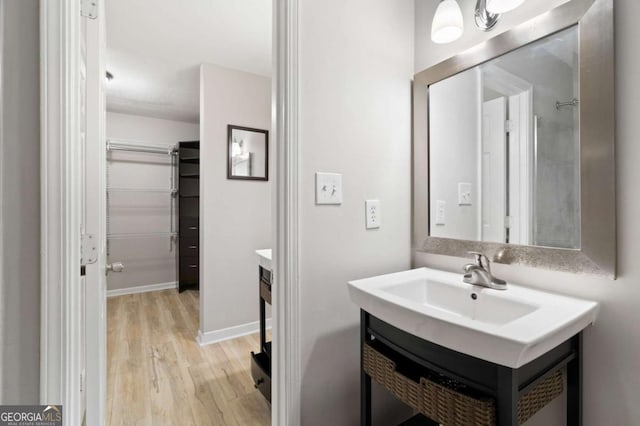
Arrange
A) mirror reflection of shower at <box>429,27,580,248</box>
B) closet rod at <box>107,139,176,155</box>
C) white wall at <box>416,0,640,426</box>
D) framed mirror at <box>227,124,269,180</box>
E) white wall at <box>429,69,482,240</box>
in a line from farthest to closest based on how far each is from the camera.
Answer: closet rod at <box>107,139,176,155</box> < framed mirror at <box>227,124,269,180</box> < white wall at <box>429,69,482,240</box> < mirror reflection of shower at <box>429,27,580,248</box> < white wall at <box>416,0,640,426</box>

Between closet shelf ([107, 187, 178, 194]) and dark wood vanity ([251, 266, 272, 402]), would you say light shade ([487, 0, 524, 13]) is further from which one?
closet shelf ([107, 187, 178, 194])

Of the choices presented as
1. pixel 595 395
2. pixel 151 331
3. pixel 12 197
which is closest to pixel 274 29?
pixel 12 197

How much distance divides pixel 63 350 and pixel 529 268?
1.48m

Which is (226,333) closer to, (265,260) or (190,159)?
(265,260)

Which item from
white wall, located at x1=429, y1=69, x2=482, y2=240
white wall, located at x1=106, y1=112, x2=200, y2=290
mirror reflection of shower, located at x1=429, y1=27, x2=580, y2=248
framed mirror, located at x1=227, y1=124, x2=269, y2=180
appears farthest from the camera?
white wall, located at x1=106, y1=112, x2=200, y2=290

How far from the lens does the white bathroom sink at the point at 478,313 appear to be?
0.65m

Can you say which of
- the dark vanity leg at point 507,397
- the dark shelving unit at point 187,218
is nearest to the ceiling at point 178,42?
the dark shelving unit at point 187,218

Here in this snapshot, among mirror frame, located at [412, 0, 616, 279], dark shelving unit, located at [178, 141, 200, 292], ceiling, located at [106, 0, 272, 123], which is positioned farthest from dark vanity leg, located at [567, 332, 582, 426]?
dark shelving unit, located at [178, 141, 200, 292]

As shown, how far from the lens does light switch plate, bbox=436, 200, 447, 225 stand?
1.33 meters

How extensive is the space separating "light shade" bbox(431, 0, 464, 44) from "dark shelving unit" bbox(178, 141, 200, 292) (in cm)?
360

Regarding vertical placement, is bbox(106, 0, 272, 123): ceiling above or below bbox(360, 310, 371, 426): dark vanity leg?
above

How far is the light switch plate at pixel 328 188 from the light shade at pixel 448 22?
2.37 ft

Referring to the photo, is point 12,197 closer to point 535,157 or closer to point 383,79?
point 383,79

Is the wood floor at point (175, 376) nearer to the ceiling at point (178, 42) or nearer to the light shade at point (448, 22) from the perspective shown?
the light shade at point (448, 22)
